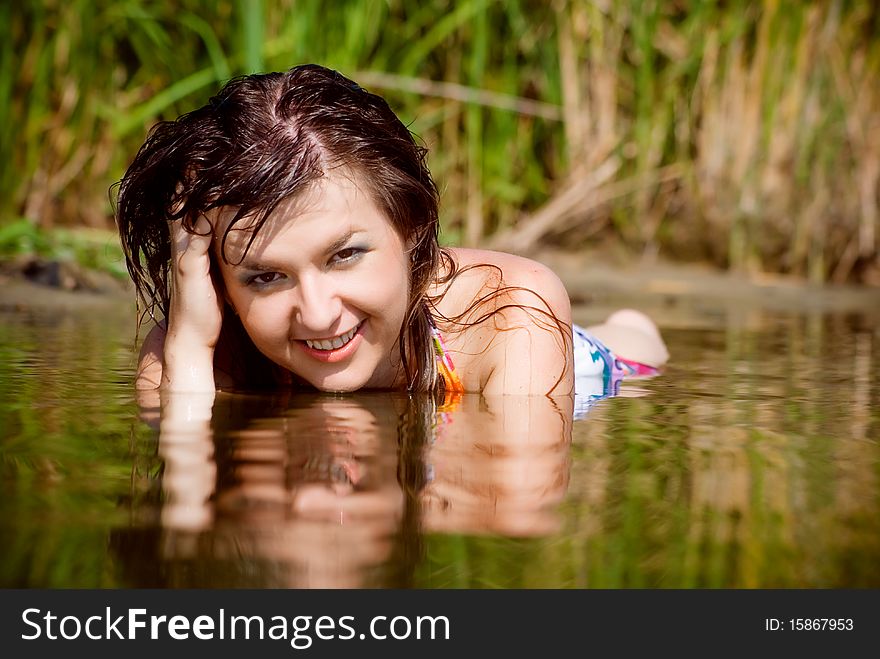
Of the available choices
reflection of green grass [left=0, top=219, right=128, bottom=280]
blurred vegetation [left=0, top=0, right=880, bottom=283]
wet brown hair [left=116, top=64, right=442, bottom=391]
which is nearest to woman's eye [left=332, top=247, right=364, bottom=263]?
wet brown hair [left=116, top=64, right=442, bottom=391]

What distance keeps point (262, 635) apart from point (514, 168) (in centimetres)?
572

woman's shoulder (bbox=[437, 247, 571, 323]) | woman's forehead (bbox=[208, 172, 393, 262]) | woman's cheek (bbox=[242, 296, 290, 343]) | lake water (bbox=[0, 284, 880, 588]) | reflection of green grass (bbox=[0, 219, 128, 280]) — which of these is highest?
reflection of green grass (bbox=[0, 219, 128, 280])

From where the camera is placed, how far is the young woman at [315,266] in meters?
2.46

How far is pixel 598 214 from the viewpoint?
267 inches

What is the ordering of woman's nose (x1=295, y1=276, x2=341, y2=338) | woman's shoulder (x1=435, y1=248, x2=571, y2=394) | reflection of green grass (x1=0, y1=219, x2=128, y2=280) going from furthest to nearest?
reflection of green grass (x1=0, y1=219, x2=128, y2=280) → woman's shoulder (x1=435, y1=248, x2=571, y2=394) → woman's nose (x1=295, y1=276, x2=341, y2=338)

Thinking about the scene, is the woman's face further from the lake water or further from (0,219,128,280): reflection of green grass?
(0,219,128,280): reflection of green grass

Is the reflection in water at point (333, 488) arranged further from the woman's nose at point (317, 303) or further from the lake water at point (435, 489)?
the woman's nose at point (317, 303)

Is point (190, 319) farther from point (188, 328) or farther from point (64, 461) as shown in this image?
point (64, 461)

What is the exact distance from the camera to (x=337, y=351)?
2600 millimetres

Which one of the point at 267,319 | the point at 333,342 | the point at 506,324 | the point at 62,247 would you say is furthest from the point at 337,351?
the point at 62,247

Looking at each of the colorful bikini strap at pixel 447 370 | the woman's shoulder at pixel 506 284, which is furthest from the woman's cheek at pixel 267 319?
the woman's shoulder at pixel 506 284

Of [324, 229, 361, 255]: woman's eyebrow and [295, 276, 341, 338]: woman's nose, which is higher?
[324, 229, 361, 255]: woman's eyebrow

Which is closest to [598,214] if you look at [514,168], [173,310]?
[514,168]

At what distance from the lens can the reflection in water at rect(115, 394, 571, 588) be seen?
1.26 meters
